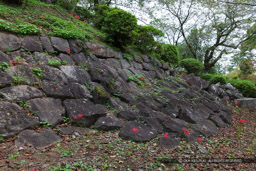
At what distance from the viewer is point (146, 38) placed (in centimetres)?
915

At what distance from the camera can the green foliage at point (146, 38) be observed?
28.7 ft

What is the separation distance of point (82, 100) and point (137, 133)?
5.48 feet

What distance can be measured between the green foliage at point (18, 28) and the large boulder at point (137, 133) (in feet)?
14.0

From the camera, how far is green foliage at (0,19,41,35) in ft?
15.4

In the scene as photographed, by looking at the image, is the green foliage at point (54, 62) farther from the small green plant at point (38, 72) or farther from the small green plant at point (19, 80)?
the small green plant at point (19, 80)

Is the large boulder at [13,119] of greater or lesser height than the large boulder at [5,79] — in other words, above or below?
below

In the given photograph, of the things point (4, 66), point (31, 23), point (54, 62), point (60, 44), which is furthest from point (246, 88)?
point (4, 66)

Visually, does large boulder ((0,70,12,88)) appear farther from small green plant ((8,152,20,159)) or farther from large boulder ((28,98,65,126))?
small green plant ((8,152,20,159))

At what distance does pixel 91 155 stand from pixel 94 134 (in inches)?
31.9

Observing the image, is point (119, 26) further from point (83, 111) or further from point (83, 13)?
point (83, 111)

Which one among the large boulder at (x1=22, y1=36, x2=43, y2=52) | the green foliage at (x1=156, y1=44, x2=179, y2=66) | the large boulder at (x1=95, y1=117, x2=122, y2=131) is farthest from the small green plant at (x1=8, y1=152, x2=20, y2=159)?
the green foliage at (x1=156, y1=44, x2=179, y2=66)

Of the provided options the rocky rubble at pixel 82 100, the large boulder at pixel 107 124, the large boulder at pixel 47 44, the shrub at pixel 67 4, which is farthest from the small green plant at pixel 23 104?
the shrub at pixel 67 4

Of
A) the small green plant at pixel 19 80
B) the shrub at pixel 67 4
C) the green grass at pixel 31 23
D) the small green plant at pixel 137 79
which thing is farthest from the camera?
the shrub at pixel 67 4

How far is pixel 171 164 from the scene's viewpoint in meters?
3.00
